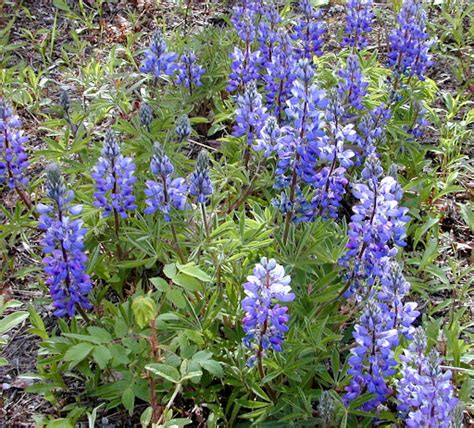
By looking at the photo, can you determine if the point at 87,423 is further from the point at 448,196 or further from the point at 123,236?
the point at 448,196

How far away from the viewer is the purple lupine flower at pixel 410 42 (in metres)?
3.95

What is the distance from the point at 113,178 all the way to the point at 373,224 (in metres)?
1.15

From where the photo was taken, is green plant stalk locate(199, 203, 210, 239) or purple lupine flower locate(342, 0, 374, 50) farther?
purple lupine flower locate(342, 0, 374, 50)

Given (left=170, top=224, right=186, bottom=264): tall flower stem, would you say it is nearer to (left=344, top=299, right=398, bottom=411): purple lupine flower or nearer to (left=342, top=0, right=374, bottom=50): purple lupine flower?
(left=344, top=299, right=398, bottom=411): purple lupine flower

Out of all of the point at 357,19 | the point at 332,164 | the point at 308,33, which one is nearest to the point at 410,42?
the point at 357,19

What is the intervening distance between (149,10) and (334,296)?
3.74 m

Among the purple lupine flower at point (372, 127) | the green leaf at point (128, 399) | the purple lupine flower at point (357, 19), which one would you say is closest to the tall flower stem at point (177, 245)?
the green leaf at point (128, 399)

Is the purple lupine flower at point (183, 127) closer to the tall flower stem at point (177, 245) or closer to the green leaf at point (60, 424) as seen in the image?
the tall flower stem at point (177, 245)

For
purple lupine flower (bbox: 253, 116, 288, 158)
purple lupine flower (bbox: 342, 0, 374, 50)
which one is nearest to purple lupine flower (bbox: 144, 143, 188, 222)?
purple lupine flower (bbox: 253, 116, 288, 158)

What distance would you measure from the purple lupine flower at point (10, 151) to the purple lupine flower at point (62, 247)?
68cm

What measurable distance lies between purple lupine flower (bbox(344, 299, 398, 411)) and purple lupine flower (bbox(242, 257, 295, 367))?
273 mm

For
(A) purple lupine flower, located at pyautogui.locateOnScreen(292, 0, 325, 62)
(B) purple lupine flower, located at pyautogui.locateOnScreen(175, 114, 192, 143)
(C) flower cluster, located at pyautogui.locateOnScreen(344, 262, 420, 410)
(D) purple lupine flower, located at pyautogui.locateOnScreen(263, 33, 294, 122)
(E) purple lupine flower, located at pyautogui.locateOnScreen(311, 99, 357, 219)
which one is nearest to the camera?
(C) flower cluster, located at pyautogui.locateOnScreen(344, 262, 420, 410)

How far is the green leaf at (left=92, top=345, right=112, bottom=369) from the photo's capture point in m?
2.51

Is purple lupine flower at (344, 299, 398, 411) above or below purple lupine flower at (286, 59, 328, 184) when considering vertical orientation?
below
